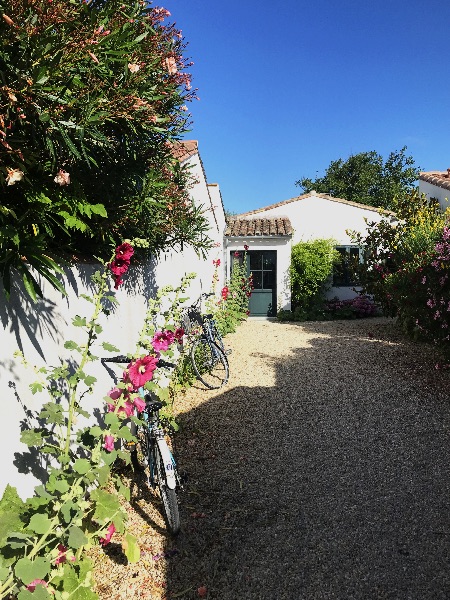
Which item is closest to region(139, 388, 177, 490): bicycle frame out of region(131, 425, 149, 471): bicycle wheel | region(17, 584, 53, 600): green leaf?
region(131, 425, 149, 471): bicycle wheel

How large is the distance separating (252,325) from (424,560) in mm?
9719

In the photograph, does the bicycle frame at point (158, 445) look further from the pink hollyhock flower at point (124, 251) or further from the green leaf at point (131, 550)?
the pink hollyhock flower at point (124, 251)

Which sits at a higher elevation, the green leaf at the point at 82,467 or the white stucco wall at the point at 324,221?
the white stucco wall at the point at 324,221

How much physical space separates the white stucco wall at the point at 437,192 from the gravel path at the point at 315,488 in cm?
740

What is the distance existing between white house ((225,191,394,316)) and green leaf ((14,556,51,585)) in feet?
41.3

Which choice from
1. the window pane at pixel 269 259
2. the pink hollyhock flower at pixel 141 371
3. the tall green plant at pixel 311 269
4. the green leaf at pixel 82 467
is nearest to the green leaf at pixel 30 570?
the green leaf at pixel 82 467

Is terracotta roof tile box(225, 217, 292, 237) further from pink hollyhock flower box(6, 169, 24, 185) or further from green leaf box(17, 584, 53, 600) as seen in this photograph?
green leaf box(17, 584, 53, 600)

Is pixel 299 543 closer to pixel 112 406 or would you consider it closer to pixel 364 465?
pixel 364 465

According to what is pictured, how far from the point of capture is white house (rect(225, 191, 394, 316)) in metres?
14.1

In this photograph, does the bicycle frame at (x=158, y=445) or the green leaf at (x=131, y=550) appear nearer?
the green leaf at (x=131, y=550)

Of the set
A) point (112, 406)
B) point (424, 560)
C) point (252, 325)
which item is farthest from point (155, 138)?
point (252, 325)

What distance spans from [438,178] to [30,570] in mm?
15179

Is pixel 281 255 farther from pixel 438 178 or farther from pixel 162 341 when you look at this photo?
pixel 162 341

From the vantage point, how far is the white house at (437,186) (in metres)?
12.7
